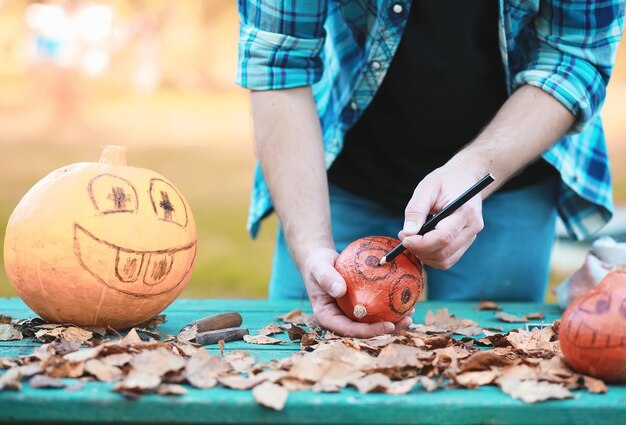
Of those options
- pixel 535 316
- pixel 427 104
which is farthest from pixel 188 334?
pixel 427 104

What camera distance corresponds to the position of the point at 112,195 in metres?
→ 1.85

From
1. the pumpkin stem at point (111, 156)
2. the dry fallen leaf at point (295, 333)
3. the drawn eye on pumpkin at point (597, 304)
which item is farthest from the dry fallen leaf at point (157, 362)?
the drawn eye on pumpkin at point (597, 304)

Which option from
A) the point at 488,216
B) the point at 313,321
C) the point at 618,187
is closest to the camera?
the point at 313,321

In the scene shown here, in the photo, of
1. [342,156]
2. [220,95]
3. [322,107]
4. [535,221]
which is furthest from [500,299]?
[220,95]

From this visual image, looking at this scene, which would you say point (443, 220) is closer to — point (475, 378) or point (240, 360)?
point (475, 378)

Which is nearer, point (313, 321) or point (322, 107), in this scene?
point (313, 321)

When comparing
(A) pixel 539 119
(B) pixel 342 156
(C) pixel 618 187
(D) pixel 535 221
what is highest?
(A) pixel 539 119

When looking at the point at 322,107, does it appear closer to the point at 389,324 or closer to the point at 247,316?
the point at 247,316

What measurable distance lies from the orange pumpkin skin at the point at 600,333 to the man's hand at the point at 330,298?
0.47 metres

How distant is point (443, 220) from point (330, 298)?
0.36 m

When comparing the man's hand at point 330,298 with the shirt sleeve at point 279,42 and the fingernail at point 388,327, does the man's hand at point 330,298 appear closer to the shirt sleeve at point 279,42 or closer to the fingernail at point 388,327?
the fingernail at point 388,327

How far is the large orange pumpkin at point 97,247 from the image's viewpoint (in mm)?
1795

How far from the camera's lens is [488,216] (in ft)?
8.95

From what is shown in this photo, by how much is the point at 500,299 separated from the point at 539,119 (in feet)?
2.69
